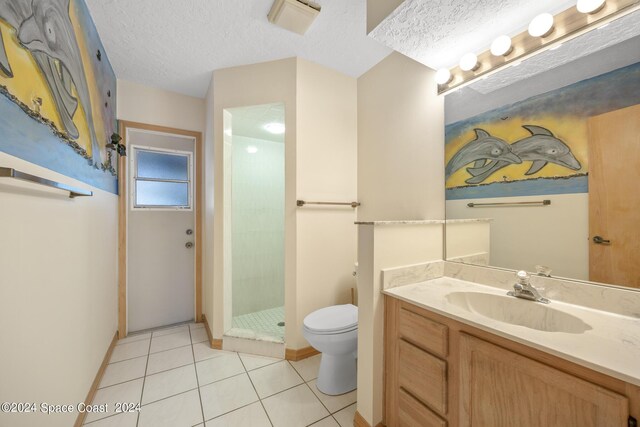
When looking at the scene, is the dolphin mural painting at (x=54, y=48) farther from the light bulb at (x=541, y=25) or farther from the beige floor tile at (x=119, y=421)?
the light bulb at (x=541, y=25)

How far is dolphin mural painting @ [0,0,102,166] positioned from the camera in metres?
0.83

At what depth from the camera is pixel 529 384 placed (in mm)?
755

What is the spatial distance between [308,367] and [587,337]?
5.46ft

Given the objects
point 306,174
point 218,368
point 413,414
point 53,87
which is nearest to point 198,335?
point 218,368

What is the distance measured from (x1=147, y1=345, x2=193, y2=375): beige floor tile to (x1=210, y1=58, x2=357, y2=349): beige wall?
0.89 feet

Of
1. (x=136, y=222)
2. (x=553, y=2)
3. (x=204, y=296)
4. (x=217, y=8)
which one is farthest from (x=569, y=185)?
(x=136, y=222)

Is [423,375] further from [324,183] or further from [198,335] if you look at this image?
[198,335]

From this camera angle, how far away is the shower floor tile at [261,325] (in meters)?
2.10

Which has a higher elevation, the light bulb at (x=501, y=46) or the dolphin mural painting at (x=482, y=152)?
the light bulb at (x=501, y=46)

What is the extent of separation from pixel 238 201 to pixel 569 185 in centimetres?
276

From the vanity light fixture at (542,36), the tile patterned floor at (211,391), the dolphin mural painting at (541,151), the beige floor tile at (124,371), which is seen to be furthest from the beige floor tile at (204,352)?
the vanity light fixture at (542,36)

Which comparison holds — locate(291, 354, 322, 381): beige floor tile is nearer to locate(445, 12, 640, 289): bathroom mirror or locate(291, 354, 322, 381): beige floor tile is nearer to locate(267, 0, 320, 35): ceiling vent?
locate(445, 12, 640, 289): bathroom mirror

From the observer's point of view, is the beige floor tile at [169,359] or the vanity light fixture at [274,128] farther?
the vanity light fixture at [274,128]

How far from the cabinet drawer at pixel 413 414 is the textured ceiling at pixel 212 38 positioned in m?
2.26
